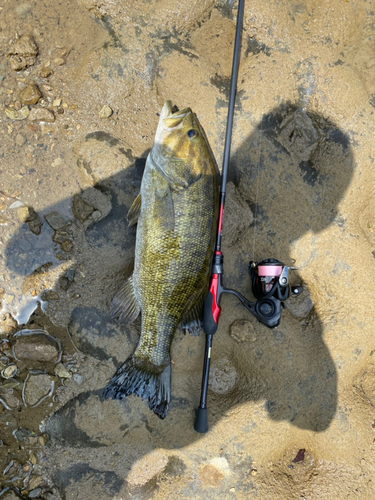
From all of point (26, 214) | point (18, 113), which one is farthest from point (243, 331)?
point (18, 113)

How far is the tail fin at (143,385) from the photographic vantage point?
9.50 ft

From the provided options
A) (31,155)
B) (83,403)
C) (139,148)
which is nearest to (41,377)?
(83,403)

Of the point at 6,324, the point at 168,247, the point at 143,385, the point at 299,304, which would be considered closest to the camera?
the point at 168,247

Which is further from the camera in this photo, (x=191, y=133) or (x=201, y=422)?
(x=201, y=422)

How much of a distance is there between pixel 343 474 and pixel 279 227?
2.58m

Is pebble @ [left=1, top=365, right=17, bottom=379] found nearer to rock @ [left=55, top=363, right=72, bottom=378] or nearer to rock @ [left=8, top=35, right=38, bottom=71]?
rock @ [left=55, top=363, right=72, bottom=378]

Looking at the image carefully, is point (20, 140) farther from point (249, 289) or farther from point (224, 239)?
point (249, 289)

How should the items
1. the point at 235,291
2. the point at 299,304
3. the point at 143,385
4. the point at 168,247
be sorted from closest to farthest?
the point at 168,247 → the point at 143,385 → the point at 235,291 → the point at 299,304

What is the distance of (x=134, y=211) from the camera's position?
300 cm

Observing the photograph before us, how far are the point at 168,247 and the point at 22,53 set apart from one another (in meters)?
2.37

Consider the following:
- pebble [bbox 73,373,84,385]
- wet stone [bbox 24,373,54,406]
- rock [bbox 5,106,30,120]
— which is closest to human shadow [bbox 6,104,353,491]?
pebble [bbox 73,373,84,385]

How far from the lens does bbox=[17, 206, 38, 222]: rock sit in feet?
10.2

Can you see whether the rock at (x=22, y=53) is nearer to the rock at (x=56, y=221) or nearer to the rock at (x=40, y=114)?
the rock at (x=40, y=114)

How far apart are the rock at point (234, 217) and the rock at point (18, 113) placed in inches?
83.2
